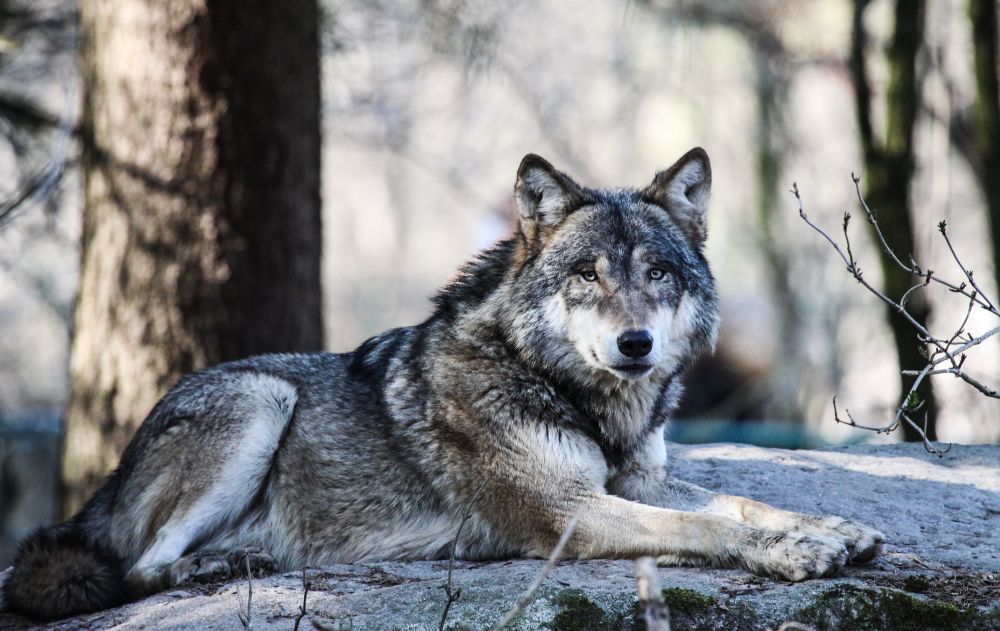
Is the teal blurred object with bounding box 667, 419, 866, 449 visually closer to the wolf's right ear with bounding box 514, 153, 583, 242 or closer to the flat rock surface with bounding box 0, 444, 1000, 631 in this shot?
the flat rock surface with bounding box 0, 444, 1000, 631

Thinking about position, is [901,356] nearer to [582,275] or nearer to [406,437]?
[582,275]

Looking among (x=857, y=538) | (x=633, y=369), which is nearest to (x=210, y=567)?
(x=633, y=369)

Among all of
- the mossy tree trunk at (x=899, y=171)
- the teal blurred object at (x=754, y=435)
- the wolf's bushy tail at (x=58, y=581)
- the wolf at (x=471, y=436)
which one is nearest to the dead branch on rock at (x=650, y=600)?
the wolf at (x=471, y=436)

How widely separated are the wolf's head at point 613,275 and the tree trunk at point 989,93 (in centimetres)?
407

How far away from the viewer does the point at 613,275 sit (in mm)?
4895

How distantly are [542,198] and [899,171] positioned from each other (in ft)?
13.3

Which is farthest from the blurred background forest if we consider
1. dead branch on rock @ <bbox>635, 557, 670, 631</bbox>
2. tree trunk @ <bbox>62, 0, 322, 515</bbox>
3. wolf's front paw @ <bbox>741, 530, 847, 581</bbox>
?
dead branch on rock @ <bbox>635, 557, 670, 631</bbox>

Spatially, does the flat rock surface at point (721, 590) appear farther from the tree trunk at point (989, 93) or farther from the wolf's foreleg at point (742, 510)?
the tree trunk at point (989, 93)

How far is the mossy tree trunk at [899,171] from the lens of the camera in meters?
7.90

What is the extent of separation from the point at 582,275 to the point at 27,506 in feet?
36.6

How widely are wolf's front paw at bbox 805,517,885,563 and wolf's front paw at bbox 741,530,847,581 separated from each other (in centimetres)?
13

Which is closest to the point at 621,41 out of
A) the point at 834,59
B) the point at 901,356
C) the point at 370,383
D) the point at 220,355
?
the point at 834,59

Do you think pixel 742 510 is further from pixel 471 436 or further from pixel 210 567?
pixel 210 567

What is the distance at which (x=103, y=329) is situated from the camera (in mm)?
7055
